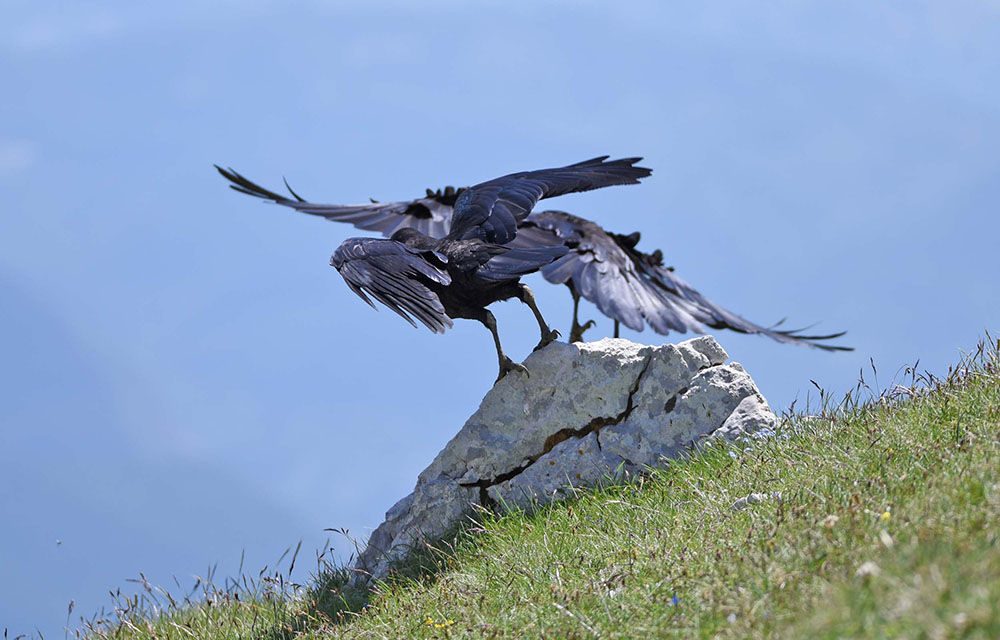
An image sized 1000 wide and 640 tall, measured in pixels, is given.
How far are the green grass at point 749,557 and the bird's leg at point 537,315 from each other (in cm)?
133

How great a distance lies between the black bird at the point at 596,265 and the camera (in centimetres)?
772

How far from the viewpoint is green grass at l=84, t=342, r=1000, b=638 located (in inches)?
115

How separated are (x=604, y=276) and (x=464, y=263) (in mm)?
1904

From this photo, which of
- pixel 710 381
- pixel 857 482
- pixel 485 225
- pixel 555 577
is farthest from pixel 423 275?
pixel 857 482

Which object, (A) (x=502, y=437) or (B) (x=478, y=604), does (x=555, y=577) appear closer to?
Answer: (B) (x=478, y=604)

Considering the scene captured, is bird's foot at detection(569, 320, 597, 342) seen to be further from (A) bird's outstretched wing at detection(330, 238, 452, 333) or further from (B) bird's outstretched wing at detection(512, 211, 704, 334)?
(A) bird's outstretched wing at detection(330, 238, 452, 333)

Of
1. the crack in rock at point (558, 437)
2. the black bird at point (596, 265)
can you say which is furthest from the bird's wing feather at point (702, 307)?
the crack in rock at point (558, 437)

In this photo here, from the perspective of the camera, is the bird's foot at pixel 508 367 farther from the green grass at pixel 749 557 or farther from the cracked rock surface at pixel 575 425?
the green grass at pixel 749 557

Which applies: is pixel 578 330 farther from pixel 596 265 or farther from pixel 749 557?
pixel 749 557

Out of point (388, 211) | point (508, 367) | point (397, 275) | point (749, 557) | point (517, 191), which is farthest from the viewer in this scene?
point (388, 211)

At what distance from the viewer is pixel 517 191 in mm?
7711

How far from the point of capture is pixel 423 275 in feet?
20.9

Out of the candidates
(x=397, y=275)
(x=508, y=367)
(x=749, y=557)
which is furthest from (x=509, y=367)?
(x=749, y=557)

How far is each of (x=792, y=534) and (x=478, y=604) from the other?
1.59 meters
